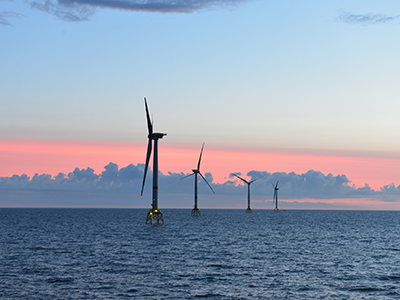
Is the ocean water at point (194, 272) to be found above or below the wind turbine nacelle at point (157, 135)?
below

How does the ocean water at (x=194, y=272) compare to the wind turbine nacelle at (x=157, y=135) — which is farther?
the wind turbine nacelle at (x=157, y=135)

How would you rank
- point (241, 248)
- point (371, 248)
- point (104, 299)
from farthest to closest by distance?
point (371, 248) → point (241, 248) → point (104, 299)

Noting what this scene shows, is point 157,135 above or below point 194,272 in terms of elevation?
above

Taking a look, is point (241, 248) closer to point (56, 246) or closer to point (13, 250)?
point (56, 246)

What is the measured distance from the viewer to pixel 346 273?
63125mm

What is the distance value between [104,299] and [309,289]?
22747 mm

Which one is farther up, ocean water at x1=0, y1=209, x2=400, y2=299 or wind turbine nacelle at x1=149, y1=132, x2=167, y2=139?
wind turbine nacelle at x1=149, y1=132, x2=167, y2=139

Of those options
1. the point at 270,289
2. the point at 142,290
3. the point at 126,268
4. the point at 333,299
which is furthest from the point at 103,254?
the point at 333,299

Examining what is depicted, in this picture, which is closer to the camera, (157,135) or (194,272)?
(194,272)

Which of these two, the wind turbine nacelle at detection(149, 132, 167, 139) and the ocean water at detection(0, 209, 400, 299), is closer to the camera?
the ocean water at detection(0, 209, 400, 299)

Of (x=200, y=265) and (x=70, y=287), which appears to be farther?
(x=200, y=265)

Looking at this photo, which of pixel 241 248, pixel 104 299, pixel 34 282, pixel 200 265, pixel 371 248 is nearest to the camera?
pixel 104 299

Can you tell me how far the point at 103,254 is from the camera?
8081cm

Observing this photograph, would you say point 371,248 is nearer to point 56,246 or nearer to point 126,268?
point 126,268
